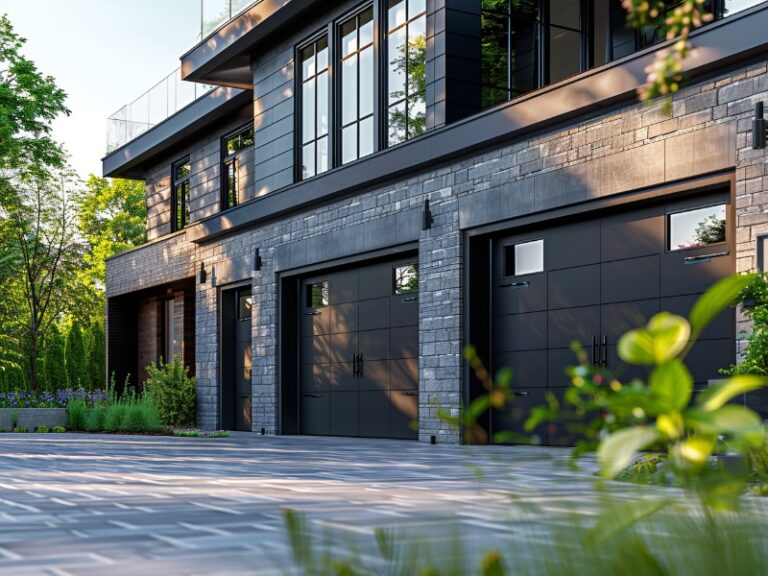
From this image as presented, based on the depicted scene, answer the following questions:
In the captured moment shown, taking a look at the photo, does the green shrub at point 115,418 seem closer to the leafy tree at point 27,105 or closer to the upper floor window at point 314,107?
the upper floor window at point 314,107

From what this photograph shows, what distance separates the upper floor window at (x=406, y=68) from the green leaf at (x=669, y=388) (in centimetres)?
1390

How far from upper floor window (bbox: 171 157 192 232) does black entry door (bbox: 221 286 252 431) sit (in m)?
4.66

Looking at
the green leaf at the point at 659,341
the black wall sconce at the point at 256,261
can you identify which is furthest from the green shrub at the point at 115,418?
the green leaf at the point at 659,341

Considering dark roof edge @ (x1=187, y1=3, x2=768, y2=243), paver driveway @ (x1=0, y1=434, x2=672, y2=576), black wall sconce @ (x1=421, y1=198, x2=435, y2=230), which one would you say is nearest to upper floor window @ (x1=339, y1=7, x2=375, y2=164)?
dark roof edge @ (x1=187, y1=3, x2=768, y2=243)

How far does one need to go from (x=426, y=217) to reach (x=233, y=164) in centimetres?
851

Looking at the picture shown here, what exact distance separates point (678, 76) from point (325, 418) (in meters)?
15.4

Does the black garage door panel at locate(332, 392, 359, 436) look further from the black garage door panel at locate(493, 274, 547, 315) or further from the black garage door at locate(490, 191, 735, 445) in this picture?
the black garage door panel at locate(493, 274, 547, 315)

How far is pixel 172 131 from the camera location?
23.4 metres

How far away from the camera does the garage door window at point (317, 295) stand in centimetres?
1763

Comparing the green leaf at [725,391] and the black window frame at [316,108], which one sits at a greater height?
the black window frame at [316,108]

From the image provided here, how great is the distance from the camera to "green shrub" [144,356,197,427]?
21.2 m

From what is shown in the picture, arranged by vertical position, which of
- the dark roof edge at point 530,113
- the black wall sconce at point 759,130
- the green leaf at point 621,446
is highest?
the dark roof edge at point 530,113

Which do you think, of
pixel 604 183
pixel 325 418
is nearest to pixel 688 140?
pixel 604 183

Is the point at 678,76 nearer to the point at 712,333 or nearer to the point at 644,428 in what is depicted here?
the point at 644,428
